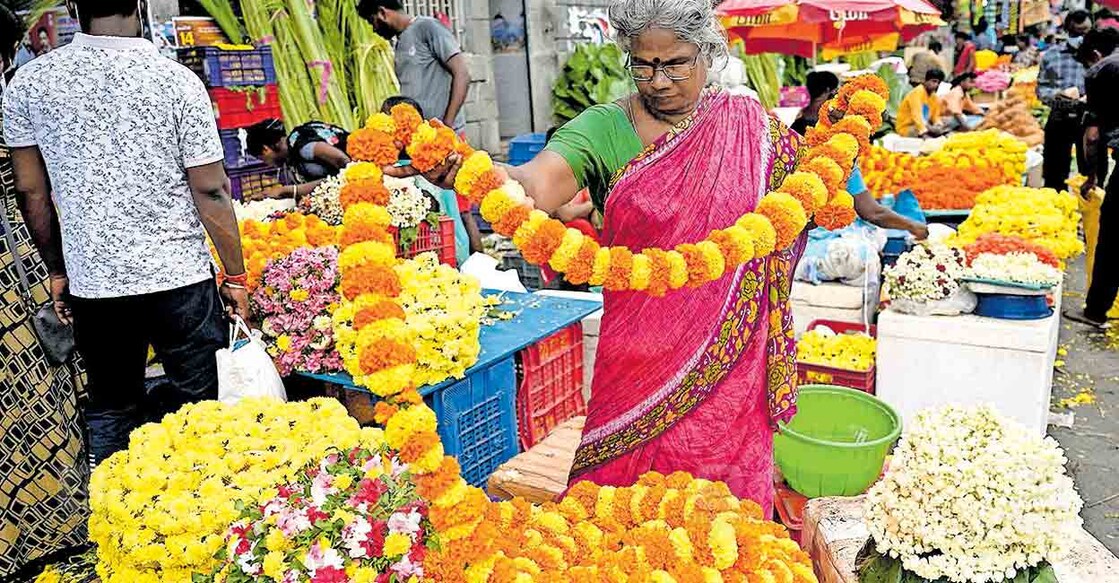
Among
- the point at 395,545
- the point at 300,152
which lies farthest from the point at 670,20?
the point at 300,152

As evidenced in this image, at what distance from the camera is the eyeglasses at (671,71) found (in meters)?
2.00

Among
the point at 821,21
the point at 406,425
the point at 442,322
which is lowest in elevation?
the point at 442,322

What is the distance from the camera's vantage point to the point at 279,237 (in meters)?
3.79

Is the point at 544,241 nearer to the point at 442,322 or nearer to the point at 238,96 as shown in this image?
the point at 442,322

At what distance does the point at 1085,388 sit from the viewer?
511 cm

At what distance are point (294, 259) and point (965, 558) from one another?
262 centimetres

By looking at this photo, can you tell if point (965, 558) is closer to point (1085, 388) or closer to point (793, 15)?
point (1085, 388)

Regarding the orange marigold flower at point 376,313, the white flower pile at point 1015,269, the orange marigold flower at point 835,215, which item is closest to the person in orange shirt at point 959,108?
the white flower pile at point 1015,269

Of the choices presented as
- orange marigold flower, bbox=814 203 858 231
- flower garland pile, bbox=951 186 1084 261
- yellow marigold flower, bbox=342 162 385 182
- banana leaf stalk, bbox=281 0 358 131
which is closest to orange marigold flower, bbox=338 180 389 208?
yellow marigold flower, bbox=342 162 385 182

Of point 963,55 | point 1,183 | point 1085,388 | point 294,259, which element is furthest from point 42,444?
point 963,55

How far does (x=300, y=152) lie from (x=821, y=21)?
13.9 ft

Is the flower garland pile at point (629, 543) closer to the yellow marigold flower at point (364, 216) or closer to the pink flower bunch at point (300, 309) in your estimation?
the yellow marigold flower at point (364, 216)

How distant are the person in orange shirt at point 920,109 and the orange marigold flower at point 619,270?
10115 millimetres

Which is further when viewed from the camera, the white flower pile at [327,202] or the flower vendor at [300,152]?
the flower vendor at [300,152]
